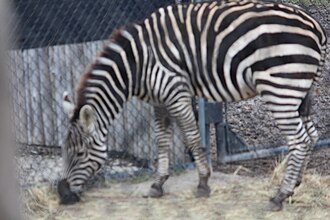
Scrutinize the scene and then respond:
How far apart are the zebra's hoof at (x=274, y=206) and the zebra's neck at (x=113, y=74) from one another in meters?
1.16

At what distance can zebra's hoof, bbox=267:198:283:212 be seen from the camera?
15.6 feet

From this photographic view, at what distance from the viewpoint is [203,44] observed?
502 cm

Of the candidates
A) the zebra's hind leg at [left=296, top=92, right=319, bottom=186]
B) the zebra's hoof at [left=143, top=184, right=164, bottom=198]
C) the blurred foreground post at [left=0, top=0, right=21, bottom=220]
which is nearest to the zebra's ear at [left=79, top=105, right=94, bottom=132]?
the zebra's hoof at [left=143, top=184, right=164, bottom=198]

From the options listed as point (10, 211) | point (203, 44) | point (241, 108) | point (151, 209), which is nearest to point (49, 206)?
point (151, 209)

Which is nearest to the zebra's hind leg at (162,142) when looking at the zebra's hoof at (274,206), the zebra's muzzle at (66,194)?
the zebra's muzzle at (66,194)

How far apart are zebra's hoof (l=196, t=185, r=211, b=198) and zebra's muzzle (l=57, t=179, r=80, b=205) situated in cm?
83

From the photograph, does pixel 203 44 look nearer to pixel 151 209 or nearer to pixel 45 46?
pixel 151 209

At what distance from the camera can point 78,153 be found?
16.7 feet

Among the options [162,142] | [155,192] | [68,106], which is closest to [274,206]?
[155,192]

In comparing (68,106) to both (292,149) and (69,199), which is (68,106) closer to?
(69,199)

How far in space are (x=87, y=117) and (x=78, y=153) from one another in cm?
26

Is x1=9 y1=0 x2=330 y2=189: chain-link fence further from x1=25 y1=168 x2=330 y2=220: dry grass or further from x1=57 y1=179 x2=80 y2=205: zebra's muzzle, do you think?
x1=57 y1=179 x2=80 y2=205: zebra's muzzle

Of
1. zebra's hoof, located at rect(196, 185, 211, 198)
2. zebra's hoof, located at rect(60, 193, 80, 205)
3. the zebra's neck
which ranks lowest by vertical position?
zebra's hoof, located at rect(196, 185, 211, 198)

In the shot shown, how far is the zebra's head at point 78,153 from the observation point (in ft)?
16.6
